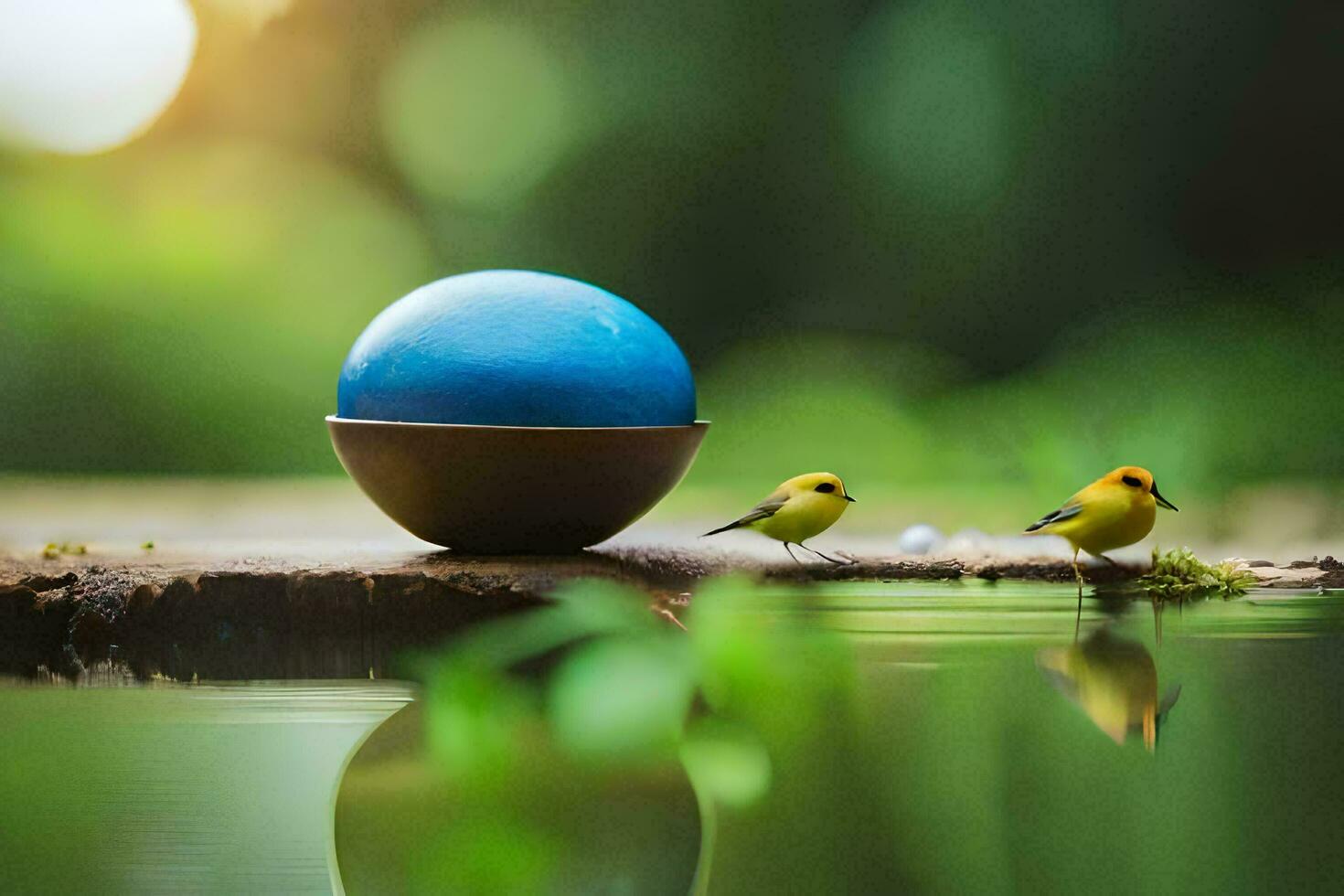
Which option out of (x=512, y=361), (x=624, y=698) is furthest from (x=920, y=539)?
(x=624, y=698)

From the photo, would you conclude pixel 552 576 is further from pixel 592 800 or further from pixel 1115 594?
pixel 1115 594

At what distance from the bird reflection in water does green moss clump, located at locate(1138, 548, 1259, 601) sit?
1.24 feet

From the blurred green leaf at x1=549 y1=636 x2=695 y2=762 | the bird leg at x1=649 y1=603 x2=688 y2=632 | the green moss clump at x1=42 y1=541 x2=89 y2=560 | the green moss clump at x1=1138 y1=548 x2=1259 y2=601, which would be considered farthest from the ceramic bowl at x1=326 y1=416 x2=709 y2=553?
the green moss clump at x1=1138 y1=548 x2=1259 y2=601

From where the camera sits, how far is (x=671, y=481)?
99.7 inches

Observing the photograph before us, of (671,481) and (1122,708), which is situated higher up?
(671,481)

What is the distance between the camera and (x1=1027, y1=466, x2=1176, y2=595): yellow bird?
255 centimetres

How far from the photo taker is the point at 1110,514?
2557 millimetres

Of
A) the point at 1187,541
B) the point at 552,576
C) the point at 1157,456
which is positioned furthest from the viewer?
the point at 1157,456

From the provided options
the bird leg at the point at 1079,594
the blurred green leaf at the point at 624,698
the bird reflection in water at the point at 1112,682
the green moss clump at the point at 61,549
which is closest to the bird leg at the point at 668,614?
the blurred green leaf at the point at 624,698

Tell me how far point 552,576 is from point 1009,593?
0.90 metres

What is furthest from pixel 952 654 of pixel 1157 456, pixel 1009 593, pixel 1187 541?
pixel 1157 456

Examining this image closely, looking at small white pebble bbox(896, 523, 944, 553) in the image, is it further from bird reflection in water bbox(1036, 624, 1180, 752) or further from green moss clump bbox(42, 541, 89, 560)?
green moss clump bbox(42, 541, 89, 560)

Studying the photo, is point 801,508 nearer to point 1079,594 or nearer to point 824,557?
point 824,557

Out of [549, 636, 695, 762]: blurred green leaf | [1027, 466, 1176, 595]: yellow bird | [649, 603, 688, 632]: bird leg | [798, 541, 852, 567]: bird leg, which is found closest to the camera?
[549, 636, 695, 762]: blurred green leaf
